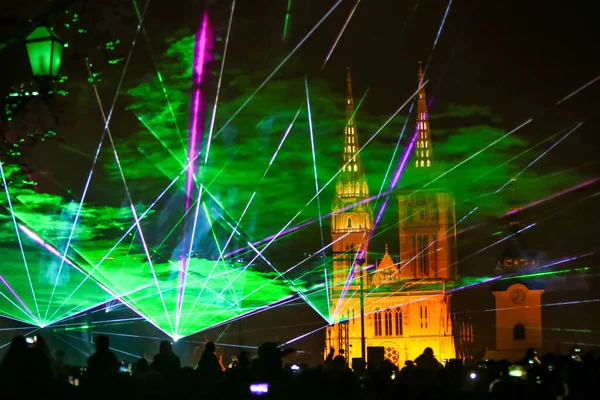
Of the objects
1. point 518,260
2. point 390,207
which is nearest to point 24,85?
point 518,260

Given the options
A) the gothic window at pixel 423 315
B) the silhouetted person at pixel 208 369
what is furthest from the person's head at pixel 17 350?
the gothic window at pixel 423 315

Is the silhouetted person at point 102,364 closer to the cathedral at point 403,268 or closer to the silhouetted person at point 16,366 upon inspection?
the silhouetted person at point 16,366

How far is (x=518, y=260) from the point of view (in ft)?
229

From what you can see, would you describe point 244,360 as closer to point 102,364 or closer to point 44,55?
point 102,364

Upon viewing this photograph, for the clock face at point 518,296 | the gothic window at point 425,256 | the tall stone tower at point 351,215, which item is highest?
the tall stone tower at point 351,215

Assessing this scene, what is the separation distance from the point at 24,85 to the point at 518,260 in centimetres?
6434

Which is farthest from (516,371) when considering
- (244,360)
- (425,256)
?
(425,256)

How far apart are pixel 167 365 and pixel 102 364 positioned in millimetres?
1117

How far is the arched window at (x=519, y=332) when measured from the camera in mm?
74375

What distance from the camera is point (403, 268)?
9725 cm

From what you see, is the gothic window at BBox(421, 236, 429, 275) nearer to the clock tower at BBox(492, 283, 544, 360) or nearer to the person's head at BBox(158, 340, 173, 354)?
the clock tower at BBox(492, 283, 544, 360)

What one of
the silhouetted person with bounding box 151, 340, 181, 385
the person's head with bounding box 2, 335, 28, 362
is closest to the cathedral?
the silhouetted person with bounding box 151, 340, 181, 385

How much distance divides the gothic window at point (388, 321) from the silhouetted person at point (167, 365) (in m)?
82.9

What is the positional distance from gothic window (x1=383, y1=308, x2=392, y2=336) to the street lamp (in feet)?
285
